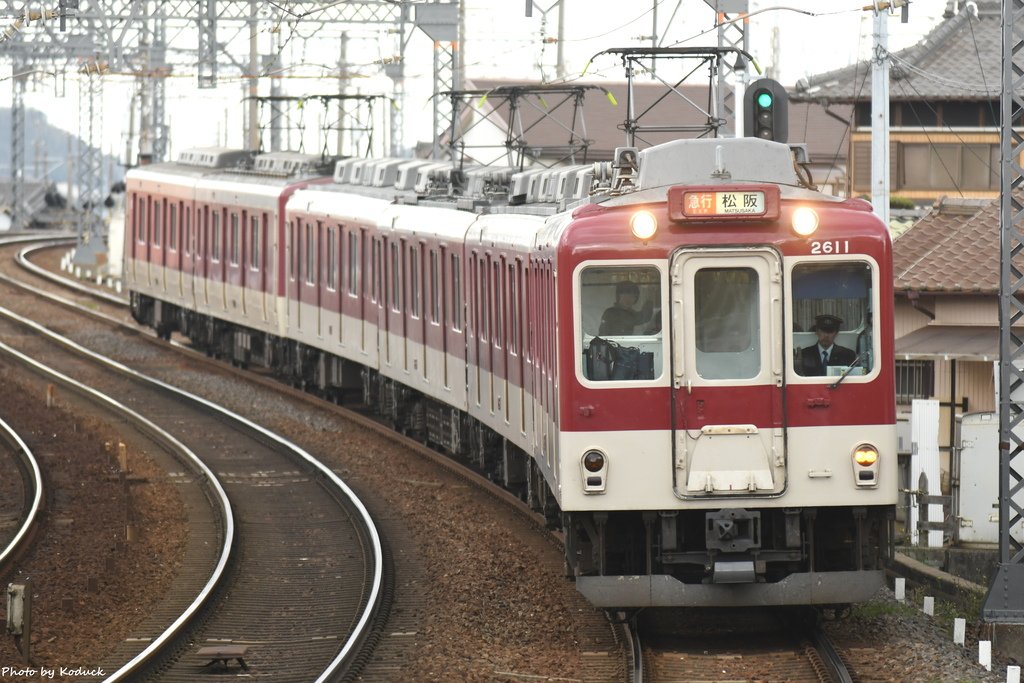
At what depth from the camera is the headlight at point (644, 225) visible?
9.46m

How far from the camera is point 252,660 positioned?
9.85 m

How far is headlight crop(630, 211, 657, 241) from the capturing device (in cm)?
946

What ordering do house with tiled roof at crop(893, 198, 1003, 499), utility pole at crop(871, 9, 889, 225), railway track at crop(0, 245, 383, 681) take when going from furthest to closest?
house with tiled roof at crop(893, 198, 1003, 499)
utility pole at crop(871, 9, 889, 225)
railway track at crop(0, 245, 383, 681)

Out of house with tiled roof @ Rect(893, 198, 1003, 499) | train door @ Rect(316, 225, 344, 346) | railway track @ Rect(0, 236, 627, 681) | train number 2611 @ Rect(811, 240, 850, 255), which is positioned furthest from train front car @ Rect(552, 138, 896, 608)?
train door @ Rect(316, 225, 344, 346)

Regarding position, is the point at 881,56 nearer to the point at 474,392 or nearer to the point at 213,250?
the point at 474,392

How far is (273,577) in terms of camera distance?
1221 cm

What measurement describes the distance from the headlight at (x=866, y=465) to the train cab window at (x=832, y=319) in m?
0.40

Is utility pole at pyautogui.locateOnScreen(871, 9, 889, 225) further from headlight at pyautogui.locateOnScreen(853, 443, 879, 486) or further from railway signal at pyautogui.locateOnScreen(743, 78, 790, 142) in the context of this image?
headlight at pyautogui.locateOnScreen(853, 443, 879, 486)

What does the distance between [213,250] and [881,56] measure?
12.1m

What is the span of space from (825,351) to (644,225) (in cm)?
116

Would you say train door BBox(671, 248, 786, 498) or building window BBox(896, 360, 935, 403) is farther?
building window BBox(896, 360, 935, 403)

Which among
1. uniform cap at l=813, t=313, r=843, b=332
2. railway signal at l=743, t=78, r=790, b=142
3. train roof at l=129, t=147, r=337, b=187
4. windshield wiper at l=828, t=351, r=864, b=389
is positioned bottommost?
windshield wiper at l=828, t=351, r=864, b=389

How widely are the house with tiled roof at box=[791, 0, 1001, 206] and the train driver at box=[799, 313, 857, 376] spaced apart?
70.8ft

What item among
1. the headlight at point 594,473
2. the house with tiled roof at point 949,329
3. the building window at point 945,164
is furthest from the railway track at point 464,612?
the building window at point 945,164
